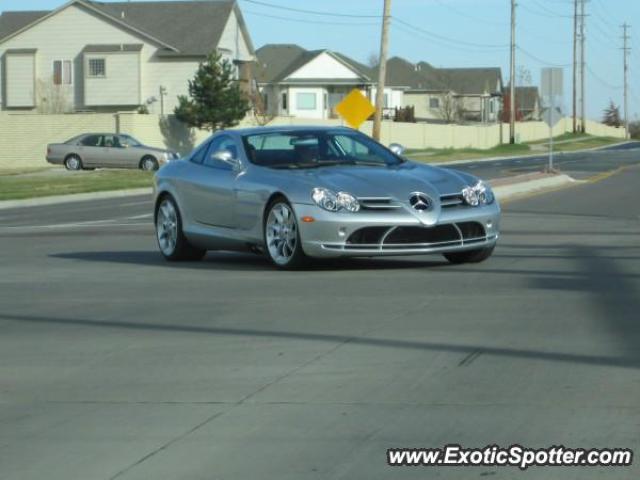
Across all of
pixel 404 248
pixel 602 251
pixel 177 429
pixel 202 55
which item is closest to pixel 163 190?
pixel 404 248

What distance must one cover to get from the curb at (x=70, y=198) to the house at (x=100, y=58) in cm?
3482

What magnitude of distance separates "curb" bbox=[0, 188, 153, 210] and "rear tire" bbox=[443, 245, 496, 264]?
775 inches

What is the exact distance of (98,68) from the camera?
7162cm

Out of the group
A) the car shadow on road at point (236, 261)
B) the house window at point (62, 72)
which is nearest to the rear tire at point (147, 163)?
the house window at point (62, 72)

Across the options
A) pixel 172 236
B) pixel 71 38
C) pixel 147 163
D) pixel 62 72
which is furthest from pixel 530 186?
pixel 71 38

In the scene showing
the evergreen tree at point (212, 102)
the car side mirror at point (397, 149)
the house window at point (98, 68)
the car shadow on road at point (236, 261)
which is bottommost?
the car shadow on road at point (236, 261)

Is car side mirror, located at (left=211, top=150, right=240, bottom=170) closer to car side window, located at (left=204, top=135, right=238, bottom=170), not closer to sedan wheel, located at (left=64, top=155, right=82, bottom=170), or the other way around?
car side window, located at (left=204, top=135, right=238, bottom=170)

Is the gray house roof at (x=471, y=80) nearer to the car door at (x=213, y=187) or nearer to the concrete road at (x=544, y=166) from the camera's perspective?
the concrete road at (x=544, y=166)

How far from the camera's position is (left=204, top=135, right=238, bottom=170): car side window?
1417 centimetres

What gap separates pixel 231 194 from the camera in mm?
13906

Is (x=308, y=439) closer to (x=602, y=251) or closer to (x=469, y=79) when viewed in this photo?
(x=602, y=251)

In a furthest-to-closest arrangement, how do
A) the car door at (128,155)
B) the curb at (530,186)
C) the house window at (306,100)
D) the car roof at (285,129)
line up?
the house window at (306,100) → the car door at (128,155) → the curb at (530,186) → the car roof at (285,129)

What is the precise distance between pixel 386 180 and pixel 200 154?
110 inches

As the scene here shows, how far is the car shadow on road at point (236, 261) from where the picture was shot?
13.8m
